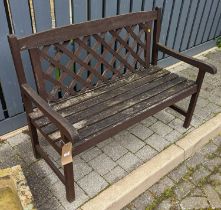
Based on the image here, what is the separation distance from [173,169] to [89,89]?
4.13ft

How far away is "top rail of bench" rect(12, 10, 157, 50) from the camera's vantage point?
7.76ft

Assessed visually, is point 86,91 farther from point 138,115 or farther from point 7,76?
point 7,76

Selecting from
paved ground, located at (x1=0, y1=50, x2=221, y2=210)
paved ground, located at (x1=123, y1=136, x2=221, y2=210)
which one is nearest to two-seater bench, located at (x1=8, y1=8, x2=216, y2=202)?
paved ground, located at (x1=0, y1=50, x2=221, y2=210)

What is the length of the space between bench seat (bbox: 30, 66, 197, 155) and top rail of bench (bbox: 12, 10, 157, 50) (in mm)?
607

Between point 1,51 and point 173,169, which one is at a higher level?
point 1,51

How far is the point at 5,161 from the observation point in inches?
114

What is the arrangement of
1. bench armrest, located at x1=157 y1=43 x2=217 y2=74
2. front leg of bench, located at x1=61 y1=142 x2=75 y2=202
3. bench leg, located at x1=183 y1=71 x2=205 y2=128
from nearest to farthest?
front leg of bench, located at x1=61 y1=142 x2=75 y2=202 < bench armrest, located at x1=157 y1=43 x2=217 y2=74 < bench leg, located at x1=183 y1=71 x2=205 y2=128

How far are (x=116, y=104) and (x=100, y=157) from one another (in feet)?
2.06

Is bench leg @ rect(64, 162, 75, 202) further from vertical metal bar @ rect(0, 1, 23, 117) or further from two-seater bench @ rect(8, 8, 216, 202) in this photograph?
vertical metal bar @ rect(0, 1, 23, 117)

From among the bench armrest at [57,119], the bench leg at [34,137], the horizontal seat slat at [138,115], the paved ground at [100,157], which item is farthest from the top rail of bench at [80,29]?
the paved ground at [100,157]

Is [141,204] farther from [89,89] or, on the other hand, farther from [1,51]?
[1,51]

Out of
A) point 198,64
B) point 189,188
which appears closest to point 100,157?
point 189,188

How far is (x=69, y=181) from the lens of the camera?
234cm

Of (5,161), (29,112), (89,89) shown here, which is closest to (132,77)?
(89,89)
